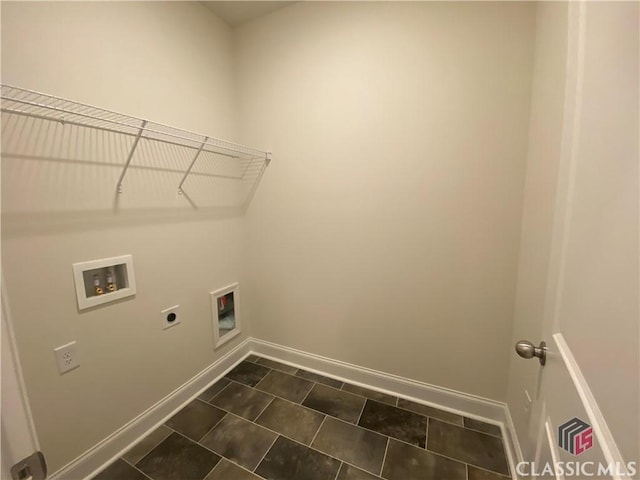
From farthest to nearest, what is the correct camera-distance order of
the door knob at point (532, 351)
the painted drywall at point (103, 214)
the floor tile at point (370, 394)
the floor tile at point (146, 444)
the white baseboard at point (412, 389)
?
the floor tile at point (370, 394)
the white baseboard at point (412, 389)
the floor tile at point (146, 444)
the painted drywall at point (103, 214)
the door knob at point (532, 351)

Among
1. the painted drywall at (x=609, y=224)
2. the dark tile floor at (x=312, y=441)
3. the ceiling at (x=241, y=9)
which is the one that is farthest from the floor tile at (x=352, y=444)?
the ceiling at (x=241, y=9)

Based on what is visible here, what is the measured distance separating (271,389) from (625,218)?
80.5 inches

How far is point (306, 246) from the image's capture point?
1.97 m

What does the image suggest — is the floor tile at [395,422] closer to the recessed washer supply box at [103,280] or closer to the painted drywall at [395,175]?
the painted drywall at [395,175]

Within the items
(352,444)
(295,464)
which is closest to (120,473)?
(295,464)

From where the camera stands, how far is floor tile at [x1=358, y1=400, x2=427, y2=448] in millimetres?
1477

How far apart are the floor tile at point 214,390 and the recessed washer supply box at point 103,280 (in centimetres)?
93

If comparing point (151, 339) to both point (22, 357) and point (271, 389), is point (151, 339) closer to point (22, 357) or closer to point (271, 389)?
point (22, 357)

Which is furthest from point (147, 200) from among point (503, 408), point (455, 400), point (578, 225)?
point (503, 408)

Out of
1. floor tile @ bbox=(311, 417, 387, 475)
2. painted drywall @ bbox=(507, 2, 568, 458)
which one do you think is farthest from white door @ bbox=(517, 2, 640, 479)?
floor tile @ bbox=(311, 417, 387, 475)

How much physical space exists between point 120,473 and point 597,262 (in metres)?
2.07

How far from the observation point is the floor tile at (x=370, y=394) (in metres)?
1.76

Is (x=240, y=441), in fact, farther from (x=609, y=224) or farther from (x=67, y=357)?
(x=609, y=224)

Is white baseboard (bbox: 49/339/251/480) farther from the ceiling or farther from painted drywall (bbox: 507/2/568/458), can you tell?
the ceiling
